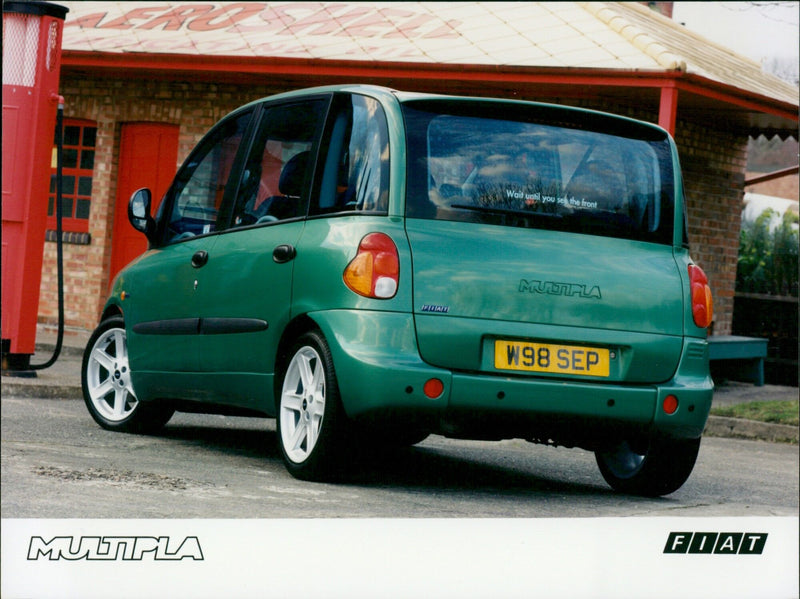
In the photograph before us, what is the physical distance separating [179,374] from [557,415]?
2078mm

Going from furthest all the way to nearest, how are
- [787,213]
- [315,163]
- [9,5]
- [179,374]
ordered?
[787,213]
[9,5]
[179,374]
[315,163]

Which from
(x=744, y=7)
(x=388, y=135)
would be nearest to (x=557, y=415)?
(x=388, y=135)

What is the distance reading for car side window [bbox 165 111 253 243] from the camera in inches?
240

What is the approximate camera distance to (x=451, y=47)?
12859 millimetres

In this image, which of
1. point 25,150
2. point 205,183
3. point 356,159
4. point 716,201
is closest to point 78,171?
point 716,201

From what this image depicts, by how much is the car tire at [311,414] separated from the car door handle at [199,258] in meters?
0.79

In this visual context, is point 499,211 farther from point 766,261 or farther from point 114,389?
point 766,261

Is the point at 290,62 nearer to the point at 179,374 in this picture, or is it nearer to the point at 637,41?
the point at 637,41

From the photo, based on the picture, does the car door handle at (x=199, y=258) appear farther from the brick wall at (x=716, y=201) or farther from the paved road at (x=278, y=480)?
the brick wall at (x=716, y=201)

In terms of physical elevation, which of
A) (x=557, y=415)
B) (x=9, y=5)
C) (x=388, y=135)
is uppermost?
(x=9, y=5)

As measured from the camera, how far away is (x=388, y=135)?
5043 millimetres

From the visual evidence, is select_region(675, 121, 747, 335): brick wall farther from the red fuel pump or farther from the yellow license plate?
the yellow license plate

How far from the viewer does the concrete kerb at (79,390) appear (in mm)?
8422
